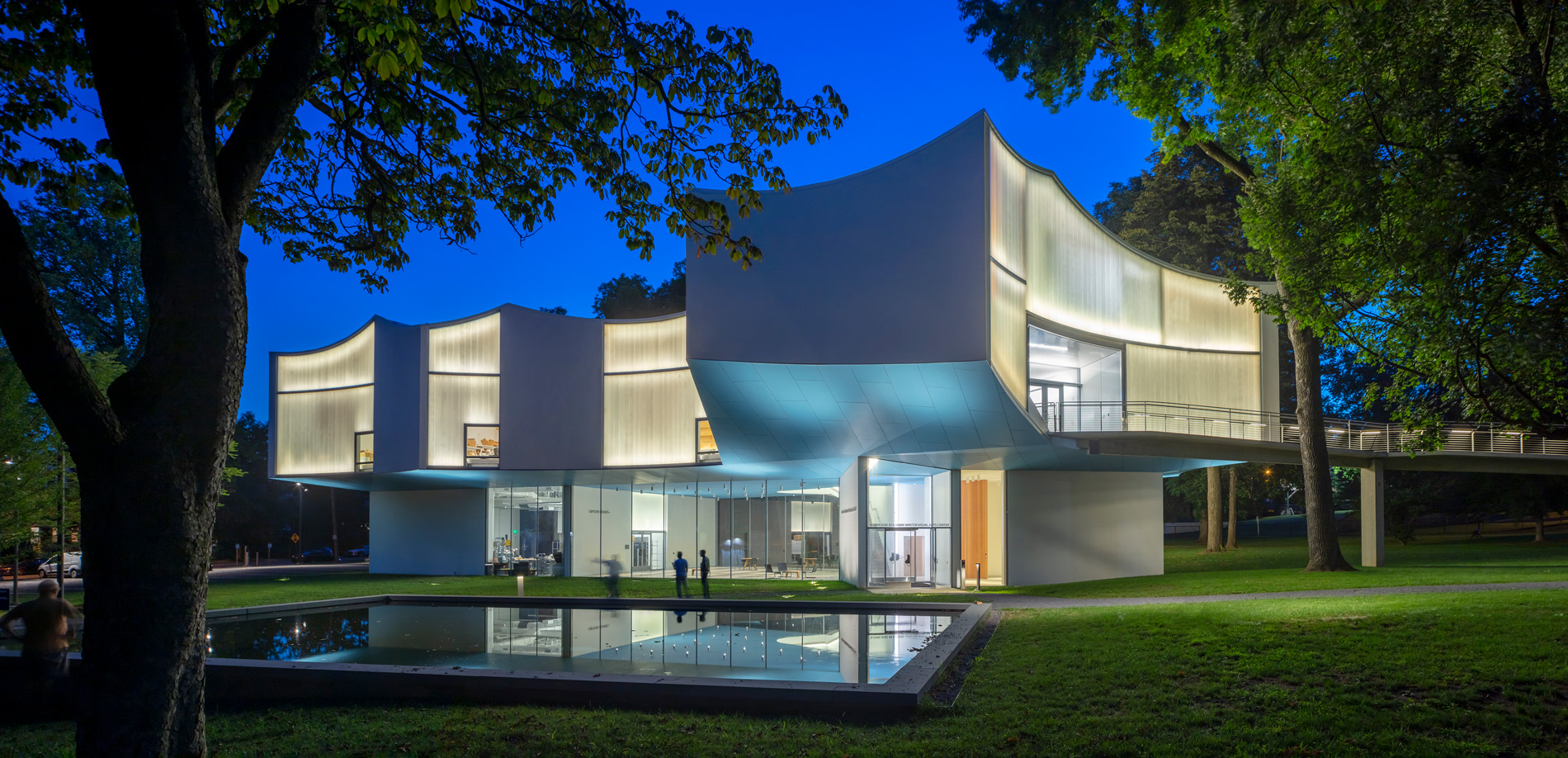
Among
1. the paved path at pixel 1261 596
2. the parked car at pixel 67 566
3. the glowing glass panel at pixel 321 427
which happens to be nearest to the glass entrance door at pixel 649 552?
the glowing glass panel at pixel 321 427

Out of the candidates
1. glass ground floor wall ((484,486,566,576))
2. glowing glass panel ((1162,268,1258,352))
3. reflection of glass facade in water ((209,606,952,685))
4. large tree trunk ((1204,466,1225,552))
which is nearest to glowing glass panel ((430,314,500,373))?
glass ground floor wall ((484,486,566,576))

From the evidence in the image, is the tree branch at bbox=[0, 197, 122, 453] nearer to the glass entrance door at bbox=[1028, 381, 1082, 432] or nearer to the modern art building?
the modern art building

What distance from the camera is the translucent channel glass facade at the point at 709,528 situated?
35781mm

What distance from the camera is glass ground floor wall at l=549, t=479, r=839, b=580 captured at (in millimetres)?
35812

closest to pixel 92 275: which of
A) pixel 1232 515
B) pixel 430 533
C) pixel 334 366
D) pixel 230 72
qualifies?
pixel 334 366

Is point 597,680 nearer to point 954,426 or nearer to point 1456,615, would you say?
point 1456,615

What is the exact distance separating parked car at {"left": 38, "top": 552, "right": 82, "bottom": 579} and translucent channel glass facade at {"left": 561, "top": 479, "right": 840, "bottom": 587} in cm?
2268

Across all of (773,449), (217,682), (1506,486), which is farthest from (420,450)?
(1506,486)

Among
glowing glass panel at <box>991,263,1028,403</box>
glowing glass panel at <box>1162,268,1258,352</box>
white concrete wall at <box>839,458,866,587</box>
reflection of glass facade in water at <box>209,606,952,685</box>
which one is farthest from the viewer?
glowing glass panel at <box>1162,268,1258,352</box>

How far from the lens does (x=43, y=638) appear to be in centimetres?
935

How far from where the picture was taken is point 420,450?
111 feet

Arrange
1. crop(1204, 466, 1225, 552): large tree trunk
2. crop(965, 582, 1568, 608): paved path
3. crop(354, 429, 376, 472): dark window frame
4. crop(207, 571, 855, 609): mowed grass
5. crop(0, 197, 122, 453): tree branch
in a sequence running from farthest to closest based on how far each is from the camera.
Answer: crop(1204, 466, 1225, 552): large tree trunk < crop(354, 429, 376, 472): dark window frame < crop(207, 571, 855, 609): mowed grass < crop(965, 582, 1568, 608): paved path < crop(0, 197, 122, 453): tree branch

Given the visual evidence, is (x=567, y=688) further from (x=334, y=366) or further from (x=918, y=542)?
(x=334, y=366)

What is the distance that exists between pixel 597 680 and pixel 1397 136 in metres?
10.8
